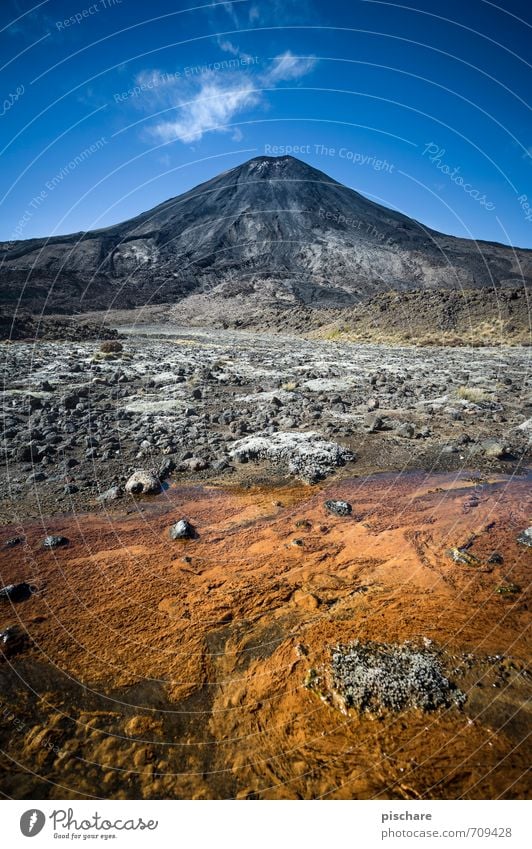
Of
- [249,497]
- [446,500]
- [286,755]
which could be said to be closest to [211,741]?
→ [286,755]

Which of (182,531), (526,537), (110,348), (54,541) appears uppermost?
(110,348)

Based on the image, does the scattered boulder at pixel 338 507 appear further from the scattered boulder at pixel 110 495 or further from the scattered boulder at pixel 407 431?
the scattered boulder at pixel 407 431

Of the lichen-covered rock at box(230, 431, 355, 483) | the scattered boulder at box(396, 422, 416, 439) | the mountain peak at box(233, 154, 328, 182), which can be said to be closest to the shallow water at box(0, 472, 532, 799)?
the lichen-covered rock at box(230, 431, 355, 483)

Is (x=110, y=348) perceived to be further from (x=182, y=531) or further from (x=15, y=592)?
(x=15, y=592)

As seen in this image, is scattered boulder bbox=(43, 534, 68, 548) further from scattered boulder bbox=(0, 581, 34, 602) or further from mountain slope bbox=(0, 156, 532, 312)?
mountain slope bbox=(0, 156, 532, 312)

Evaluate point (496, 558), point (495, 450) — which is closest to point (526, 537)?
point (496, 558)

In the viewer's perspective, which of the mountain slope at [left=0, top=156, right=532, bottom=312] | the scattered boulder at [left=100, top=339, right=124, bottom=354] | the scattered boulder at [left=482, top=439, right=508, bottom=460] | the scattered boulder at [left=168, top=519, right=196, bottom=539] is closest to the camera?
the scattered boulder at [left=168, top=519, right=196, bottom=539]

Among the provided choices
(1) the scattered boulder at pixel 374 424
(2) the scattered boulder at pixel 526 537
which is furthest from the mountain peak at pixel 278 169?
(2) the scattered boulder at pixel 526 537
